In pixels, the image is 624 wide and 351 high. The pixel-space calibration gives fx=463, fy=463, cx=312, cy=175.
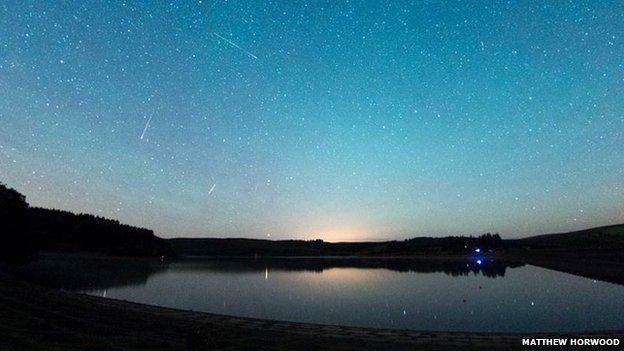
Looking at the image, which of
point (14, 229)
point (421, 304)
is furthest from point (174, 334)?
point (14, 229)

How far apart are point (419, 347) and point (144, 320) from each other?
16274 mm

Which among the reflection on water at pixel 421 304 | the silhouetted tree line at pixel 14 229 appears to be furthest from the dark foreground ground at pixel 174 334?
the silhouetted tree line at pixel 14 229

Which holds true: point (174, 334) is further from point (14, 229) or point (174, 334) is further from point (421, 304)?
point (14, 229)

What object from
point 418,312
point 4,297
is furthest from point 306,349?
point 418,312

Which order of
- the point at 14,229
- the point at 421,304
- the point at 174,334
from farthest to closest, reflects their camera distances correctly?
the point at 14,229, the point at 421,304, the point at 174,334

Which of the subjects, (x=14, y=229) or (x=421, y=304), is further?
(x=14, y=229)

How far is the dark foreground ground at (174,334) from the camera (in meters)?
17.1

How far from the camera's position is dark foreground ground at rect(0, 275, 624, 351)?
17.1 meters

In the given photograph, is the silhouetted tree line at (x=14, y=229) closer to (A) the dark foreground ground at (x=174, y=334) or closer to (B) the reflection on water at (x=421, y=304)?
(B) the reflection on water at (x=421, y=304)

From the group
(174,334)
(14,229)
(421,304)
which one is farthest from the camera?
(14,229)

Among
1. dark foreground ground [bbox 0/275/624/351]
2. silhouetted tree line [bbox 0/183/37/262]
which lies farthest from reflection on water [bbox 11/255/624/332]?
silhouetted tree line [bbox 0/183/37/262]

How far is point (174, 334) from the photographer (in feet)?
75.0

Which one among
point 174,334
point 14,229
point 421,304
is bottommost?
point 421,304

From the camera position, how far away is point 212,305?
1758 inches
